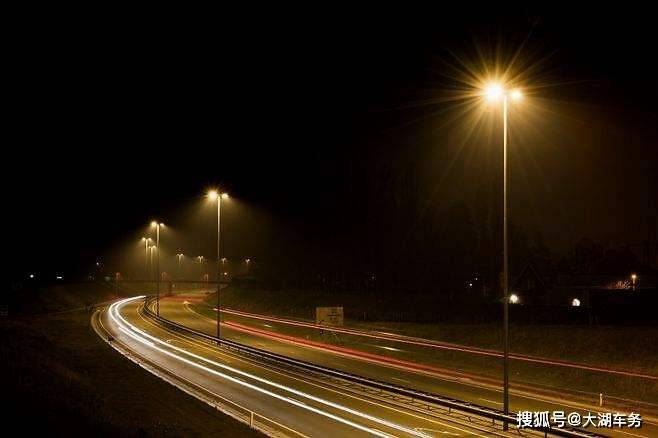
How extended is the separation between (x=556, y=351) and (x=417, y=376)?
9.22 m

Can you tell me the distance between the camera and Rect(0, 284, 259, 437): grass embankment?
14.5 meters

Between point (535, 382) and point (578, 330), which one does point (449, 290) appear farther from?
point (535, 382)

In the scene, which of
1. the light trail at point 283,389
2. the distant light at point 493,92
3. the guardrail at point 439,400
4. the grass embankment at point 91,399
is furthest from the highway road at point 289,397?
the distant light at point 493,92

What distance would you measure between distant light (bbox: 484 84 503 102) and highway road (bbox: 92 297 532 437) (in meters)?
10.4

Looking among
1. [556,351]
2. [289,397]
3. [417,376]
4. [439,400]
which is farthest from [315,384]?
[556,351]

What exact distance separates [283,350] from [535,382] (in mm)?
18644

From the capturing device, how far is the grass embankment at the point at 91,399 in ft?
47.6

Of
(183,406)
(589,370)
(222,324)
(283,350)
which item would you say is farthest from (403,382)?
(222,324)

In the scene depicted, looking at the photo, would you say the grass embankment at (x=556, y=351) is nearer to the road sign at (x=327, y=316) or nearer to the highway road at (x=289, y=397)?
the road sign at (x=327, y=316)

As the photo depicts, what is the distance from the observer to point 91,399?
2023 centimetres

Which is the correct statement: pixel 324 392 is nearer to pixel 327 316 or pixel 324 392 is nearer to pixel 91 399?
pixel 91 399

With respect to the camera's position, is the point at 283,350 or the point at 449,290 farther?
the point at 449,290

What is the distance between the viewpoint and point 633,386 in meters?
27.2

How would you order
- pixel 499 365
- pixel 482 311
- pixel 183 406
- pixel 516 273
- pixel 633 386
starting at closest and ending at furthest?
pixel 183 406
pixel 633 386
pixel 499 365
pixel 482 311
pixel 516 273
